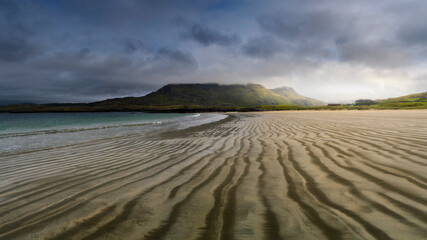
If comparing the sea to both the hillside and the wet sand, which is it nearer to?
the wet sand

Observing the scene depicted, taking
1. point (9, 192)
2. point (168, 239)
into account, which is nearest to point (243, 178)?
point (168, 239)

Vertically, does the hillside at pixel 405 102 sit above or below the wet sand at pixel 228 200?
above

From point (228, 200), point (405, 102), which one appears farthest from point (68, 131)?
point (405, 102)

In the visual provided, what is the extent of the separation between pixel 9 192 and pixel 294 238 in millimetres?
4217

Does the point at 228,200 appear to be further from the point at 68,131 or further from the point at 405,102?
the point at 405,102

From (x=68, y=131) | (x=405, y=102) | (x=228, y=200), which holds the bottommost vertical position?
(x=68, y=131)

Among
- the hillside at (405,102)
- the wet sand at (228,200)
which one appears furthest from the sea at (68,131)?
the hillside at (405,102)

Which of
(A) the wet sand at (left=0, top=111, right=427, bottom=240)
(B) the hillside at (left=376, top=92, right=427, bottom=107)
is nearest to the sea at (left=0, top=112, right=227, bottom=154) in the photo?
(A) the wet sand at (left=0, top=111, right=427, bottom=240)

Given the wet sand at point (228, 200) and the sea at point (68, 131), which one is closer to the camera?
the wet sand at point (228, 200)

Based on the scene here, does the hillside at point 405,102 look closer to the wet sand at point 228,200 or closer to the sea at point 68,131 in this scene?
the sea at point 68,131

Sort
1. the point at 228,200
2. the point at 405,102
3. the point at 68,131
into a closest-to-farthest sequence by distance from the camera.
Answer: the point at 228,200
the point at 68,131
the point at 405,102

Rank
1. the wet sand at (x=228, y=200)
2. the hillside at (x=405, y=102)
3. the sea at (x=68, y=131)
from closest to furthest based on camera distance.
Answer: the wet sand at (x=228, y=200)
the sea at (x=68, y=131)
the hillside at (x=405, y=102)

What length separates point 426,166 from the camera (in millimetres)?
3508

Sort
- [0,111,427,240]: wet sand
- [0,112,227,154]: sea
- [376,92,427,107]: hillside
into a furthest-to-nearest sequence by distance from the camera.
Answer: [376,92,427,107]: hillside
[0,112,227,154]: sea
[0,111,427,240]: wet sand
